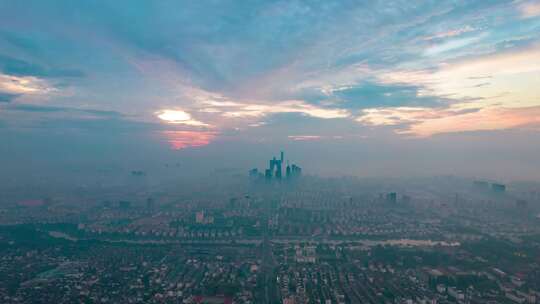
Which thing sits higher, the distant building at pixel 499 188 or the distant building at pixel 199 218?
the distant building at pixel 499 188

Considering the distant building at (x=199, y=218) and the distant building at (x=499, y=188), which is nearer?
the distant building at (x=199, y=218)

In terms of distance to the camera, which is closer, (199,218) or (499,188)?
(199,218)

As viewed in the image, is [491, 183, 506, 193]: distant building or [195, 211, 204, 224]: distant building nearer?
[195, 211, 204, 224]: distant building


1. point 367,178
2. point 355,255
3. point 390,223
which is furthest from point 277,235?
point 367,178

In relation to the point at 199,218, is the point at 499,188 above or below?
above

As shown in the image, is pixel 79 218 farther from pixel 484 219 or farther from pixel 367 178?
pixel 367 178

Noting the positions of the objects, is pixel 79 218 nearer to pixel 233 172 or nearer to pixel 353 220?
pixel 353 220

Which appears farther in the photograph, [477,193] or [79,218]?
[477,193]

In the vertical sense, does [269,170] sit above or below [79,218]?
above

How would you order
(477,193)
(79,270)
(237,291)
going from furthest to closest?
(477,193)
(79,270)
(237,291)

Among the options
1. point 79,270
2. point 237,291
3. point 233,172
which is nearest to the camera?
point 237,291

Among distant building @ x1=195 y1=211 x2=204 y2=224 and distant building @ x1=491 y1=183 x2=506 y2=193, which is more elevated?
distant building @ x1=491 y1=183 x2=506 y2=193
